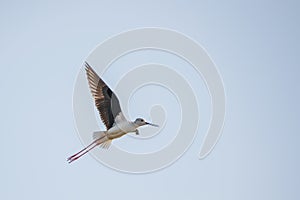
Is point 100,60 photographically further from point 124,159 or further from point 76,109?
point 124,159

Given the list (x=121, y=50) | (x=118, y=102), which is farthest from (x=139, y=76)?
(x=118, y=102)

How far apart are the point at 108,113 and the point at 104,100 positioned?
0.11 metres

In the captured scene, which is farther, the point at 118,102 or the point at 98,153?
the point at 98,153

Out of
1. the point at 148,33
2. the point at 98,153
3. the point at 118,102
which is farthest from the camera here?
the point at 148,33

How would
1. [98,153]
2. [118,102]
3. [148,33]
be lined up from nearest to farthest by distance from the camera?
[118,102] < [98,153] < [148,33]

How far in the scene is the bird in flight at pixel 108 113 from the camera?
179 inches

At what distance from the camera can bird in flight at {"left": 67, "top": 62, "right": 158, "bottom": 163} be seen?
14.9 ft

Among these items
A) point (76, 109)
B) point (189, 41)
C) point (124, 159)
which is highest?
point (189, 41)

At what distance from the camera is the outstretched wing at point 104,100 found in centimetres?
455

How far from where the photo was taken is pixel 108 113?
4.58 m

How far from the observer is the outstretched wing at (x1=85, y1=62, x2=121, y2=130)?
4.55 metres

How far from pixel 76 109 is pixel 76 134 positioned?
221 mm

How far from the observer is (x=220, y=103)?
5547 millimetres

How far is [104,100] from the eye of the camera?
4.55 metres
